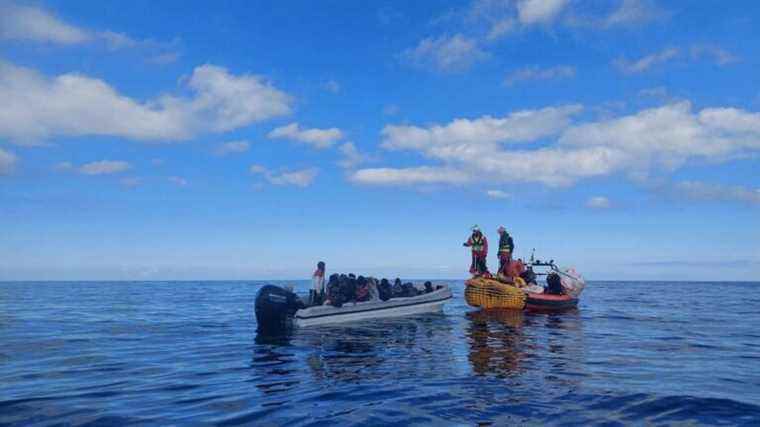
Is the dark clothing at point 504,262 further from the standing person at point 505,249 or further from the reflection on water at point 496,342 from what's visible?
the reflection on water at point 496,342

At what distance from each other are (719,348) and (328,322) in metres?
13.0

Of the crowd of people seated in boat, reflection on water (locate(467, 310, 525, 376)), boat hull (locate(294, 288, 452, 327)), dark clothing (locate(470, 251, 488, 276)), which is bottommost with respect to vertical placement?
reflection on water (locate(467, 310, 525, 376))

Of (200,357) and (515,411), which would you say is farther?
(200,357)

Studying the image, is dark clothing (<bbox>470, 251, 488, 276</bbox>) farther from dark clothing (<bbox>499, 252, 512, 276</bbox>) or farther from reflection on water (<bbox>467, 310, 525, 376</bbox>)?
reflection on water (<bbox>467, 310, 525, 376</bbox>)

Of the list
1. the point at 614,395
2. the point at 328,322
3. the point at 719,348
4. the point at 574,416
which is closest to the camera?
the point at 574,416

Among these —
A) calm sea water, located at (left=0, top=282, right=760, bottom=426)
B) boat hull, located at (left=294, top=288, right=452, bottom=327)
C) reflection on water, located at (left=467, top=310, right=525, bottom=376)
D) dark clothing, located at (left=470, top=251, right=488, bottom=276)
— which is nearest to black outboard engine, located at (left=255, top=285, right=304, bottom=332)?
boat hull, located at (left=294, top=288, right=452, bottom=327)

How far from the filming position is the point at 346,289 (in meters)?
20.0

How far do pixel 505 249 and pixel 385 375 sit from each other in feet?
52.2

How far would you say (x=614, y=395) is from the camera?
8.84 m

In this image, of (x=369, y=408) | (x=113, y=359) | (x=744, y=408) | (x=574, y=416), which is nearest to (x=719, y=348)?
(x=744, y=408)

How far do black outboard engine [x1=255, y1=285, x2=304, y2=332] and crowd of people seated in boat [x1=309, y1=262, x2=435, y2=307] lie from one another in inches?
62.8

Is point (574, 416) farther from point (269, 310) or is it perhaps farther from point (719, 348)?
point (269, 310)

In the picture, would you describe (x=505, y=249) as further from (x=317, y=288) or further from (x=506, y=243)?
(x=317, y=288)

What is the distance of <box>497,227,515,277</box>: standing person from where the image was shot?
25266 mm
